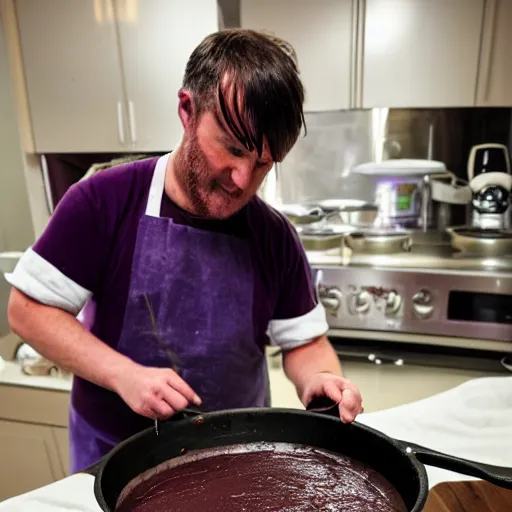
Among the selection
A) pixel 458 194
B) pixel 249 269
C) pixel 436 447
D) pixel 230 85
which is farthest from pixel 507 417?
pixel 458 194

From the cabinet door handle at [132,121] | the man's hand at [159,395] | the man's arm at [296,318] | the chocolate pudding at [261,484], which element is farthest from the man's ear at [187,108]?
the cabinet door handle at [132,121]

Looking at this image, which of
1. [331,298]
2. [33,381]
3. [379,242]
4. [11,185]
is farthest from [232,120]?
[11,185]

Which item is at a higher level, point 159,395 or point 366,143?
point 366,143

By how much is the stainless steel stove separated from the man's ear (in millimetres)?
1007

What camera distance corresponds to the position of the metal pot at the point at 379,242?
6.11 ft

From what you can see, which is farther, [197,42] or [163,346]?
[197,42]

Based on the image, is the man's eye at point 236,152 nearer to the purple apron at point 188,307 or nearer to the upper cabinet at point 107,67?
the purple apron at point 188,307

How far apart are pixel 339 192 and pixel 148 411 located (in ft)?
5.95

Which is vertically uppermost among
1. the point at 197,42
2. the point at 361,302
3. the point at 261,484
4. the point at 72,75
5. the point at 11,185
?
the point at 197,42

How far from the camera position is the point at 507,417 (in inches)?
38.4

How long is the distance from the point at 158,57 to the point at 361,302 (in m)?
1.26

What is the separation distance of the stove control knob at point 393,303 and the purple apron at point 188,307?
836mm

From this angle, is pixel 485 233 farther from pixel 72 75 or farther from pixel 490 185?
pixel 72 75

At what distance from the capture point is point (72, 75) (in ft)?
6.85
